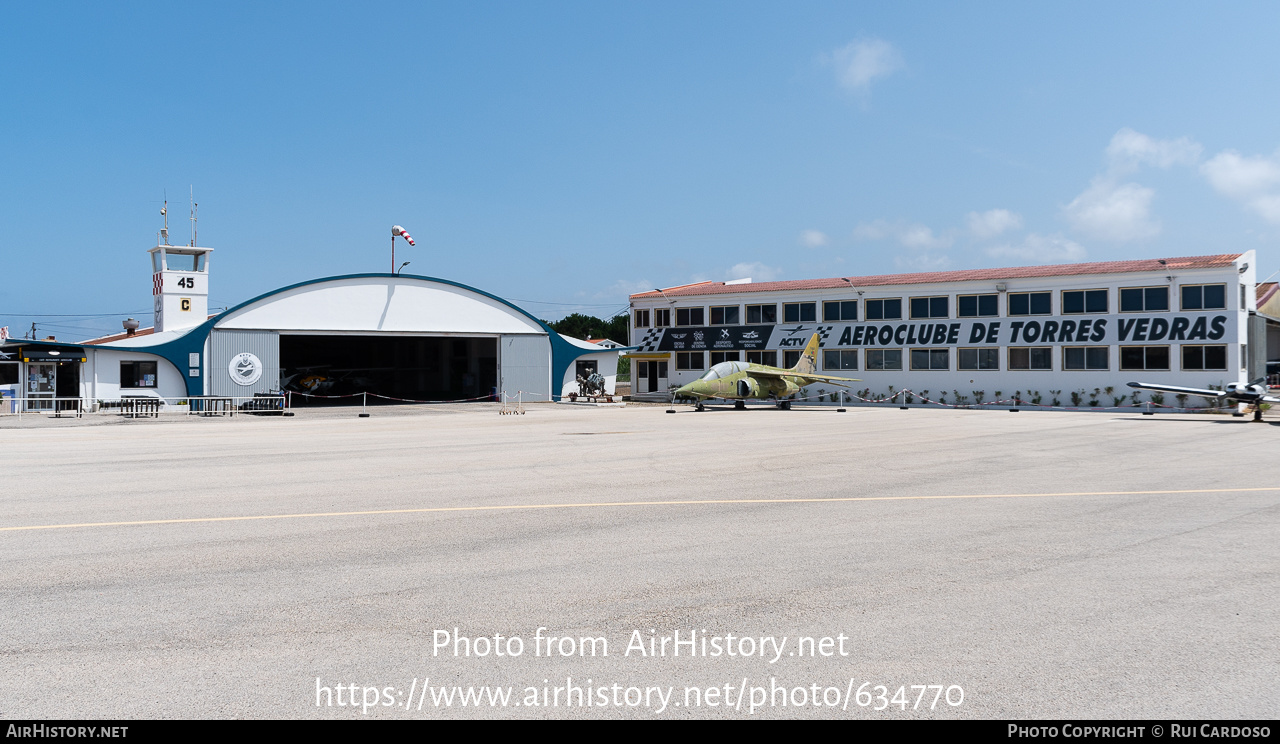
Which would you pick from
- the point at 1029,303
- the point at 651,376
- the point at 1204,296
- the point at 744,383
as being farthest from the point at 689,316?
the point at 1204,296

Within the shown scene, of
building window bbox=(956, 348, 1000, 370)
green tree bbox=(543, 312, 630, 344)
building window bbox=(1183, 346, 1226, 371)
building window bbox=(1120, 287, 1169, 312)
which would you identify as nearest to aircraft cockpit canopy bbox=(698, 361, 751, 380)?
building window bbox=(956, 348, 1000, 370)

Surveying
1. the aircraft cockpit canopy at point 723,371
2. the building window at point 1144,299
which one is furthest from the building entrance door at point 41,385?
the building window at point 1144,299

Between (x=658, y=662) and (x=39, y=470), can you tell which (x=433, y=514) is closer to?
(x=658, y=662)

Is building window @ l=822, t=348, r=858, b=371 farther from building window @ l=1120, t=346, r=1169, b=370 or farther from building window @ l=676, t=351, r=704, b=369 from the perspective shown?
building window @ l=1120, t=346, r=1169, b=370

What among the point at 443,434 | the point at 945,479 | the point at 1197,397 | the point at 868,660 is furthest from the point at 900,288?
the point at 868,660

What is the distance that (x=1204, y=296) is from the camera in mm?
38031

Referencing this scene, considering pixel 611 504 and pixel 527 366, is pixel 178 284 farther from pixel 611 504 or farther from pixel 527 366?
pixel 611 504

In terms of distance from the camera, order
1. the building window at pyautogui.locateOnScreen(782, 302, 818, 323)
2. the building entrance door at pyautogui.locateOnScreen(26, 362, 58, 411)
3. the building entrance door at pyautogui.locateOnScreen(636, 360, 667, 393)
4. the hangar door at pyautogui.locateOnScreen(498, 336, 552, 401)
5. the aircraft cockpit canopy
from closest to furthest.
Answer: the building entrance door at pyautogui.locateOnScreen(26, 362, 58, 411) < the aircraft cockpit canopy < the hangar door at pyautogui.locateOnScreen(498, 336, 552, 401) < the building window at pyautogui.locateOnScreen(782, 302, 818, 323) < the building entrance door at pyautogui.locateOnScreen(636, 360, 667, 393)

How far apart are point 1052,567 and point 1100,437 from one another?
56.2 ft

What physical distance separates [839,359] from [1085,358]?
12.5 meters

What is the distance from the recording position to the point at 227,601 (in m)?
6.33

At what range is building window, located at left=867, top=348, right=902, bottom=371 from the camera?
151 feet

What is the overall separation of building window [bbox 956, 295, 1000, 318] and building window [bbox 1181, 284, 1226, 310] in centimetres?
820
